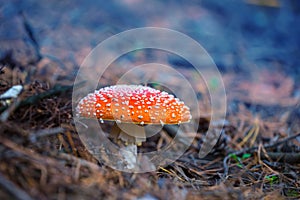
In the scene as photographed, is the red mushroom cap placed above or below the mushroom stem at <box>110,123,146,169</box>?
above

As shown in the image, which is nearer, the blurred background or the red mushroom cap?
the red mushroom cap

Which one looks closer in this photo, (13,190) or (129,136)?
(13,190)

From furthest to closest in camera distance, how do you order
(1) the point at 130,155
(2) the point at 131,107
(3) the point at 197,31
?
1. (3) the point at 197,31
2. (1) the point at 130,155
3. (2) the point at 131,107

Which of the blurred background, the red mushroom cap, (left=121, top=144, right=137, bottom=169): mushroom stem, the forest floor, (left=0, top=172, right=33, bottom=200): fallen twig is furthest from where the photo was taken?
the blurred background

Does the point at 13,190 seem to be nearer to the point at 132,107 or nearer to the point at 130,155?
the point at 132,107

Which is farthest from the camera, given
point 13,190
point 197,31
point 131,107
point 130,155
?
point 197,31

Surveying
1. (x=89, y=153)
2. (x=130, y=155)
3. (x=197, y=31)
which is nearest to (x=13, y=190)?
(x=89, y=153)

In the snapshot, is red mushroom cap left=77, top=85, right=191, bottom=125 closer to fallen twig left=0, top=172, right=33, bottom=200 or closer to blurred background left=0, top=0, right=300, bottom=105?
fallen twig left=0, top=172, right=33, bottom=200

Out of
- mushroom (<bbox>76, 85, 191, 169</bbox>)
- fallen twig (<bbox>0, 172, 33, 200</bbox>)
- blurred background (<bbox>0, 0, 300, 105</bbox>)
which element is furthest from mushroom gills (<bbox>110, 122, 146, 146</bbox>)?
blurred background (<bbox>0, 0, 300, 105</bbox>)

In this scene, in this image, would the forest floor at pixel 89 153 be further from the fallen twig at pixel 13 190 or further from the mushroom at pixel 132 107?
the mushroom at pixel 132 107
